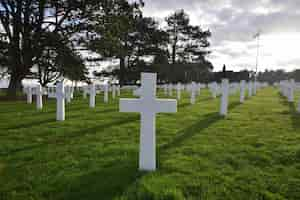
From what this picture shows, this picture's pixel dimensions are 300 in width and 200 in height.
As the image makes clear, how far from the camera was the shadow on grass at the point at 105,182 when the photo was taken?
7.18ft

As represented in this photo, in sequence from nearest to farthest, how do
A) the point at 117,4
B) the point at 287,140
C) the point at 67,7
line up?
1. the point at 287,140
2. the point at 67,7
3. the point at 117,4

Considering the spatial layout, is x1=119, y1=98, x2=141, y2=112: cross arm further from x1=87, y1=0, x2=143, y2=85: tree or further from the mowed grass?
x1=87, y1=0, x2=143, y2=85: tree

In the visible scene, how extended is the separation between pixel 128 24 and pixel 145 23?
50.8 ft

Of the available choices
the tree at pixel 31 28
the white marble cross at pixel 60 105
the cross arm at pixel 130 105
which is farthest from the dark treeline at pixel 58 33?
the cross arm at pixel 130 105

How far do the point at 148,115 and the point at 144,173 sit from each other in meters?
0.74

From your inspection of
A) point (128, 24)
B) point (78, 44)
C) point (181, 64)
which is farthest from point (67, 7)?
point (181, 64)

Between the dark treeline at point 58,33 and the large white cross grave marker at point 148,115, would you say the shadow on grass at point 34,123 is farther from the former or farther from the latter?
the dark treeline at point 58,33

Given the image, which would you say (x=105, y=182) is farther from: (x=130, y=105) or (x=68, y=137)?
(x=68, y=137)

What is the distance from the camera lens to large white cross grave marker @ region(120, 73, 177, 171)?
8.93 feet

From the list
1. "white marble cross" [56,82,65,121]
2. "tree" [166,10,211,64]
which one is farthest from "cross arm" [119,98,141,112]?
"tree" [166,10,211,64]

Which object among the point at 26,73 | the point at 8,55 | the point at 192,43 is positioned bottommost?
the point at 26,73

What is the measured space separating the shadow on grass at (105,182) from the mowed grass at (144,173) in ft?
0.03

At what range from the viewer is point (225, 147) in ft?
12.0

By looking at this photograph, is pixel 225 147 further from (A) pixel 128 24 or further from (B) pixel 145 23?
(B) pixel 145 23
